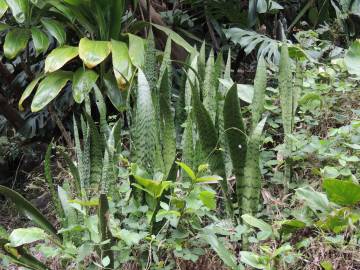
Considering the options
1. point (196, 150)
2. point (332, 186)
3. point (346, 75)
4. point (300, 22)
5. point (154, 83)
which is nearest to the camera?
point (332, 186)

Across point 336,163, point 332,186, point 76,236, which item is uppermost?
point 332,186

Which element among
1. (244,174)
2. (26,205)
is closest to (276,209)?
(244,174)

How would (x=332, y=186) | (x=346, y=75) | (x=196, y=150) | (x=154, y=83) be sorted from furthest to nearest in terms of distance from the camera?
(x=346, y=75) → (x=154, y=83) → (x=196, y=150) → (x=332, y=186)

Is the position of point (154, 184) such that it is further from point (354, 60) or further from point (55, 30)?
point (55, 30)

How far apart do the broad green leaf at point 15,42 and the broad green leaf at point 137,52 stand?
553mm

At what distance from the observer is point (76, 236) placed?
121 centimetres

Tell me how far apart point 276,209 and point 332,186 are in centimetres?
31

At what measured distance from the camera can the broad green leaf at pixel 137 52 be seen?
2137mm

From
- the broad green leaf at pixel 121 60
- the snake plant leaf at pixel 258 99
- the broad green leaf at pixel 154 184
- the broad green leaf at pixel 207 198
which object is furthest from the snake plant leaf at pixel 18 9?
the broad green leaf at pixel 207 198

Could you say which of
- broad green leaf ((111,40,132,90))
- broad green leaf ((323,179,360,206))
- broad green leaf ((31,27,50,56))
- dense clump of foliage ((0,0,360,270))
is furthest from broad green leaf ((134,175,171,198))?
broad green leaf ((31,27,50,56))

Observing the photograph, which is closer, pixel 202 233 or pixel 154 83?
pixel 202 233

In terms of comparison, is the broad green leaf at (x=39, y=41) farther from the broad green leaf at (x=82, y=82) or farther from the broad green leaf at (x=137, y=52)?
the broad green leaf at (x=137, y=52)

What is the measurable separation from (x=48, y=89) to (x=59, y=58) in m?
0.17

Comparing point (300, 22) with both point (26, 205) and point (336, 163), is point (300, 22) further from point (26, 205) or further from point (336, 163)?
point (26, 205)
